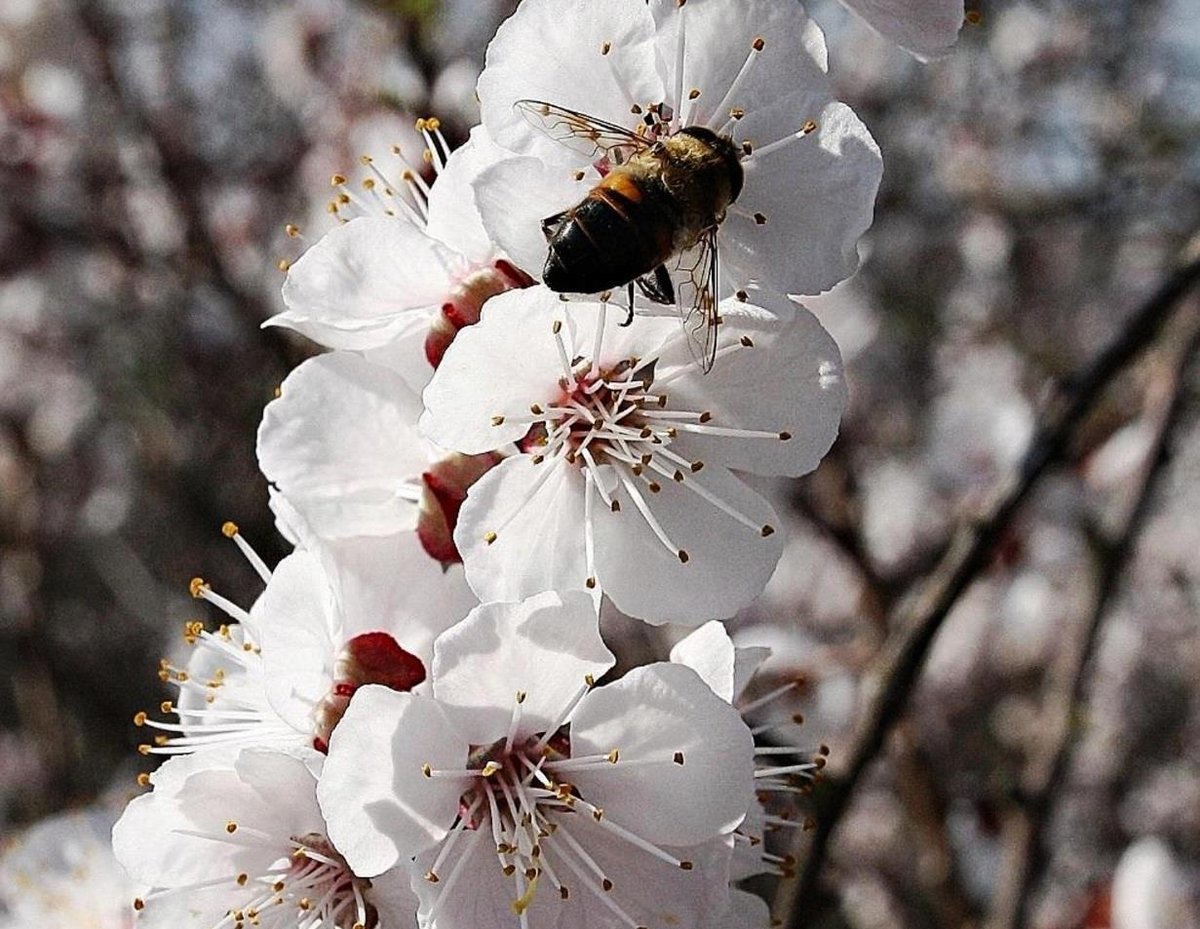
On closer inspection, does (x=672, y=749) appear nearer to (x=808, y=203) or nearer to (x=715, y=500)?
(x=715, y=500)

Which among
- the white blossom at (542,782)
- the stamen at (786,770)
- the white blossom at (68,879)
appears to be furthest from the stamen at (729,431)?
the white blossom at (68,879)

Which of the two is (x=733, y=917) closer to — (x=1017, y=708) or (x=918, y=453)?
(x=1017, y=708)

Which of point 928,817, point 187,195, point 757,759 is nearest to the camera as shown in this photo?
point 757,759

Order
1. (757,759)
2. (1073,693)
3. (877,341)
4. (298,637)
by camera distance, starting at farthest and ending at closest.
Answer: (877,341), (1073,693), (757,759), (298,637)

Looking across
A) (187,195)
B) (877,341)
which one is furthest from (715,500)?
(877,341)

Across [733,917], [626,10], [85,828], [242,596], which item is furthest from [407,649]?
[242,596]

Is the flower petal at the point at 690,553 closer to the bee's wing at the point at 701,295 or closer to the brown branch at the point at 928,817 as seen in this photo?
the bee's wing at the point at 701,295

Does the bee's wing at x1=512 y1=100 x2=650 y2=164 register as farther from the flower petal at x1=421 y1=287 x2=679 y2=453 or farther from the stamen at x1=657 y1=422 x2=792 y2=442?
the stamen at x1=657 y1=422 x2=792 y2=442

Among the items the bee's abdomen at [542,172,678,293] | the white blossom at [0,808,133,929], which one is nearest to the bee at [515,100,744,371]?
the bee's abdomen at [542,172,678,293]
